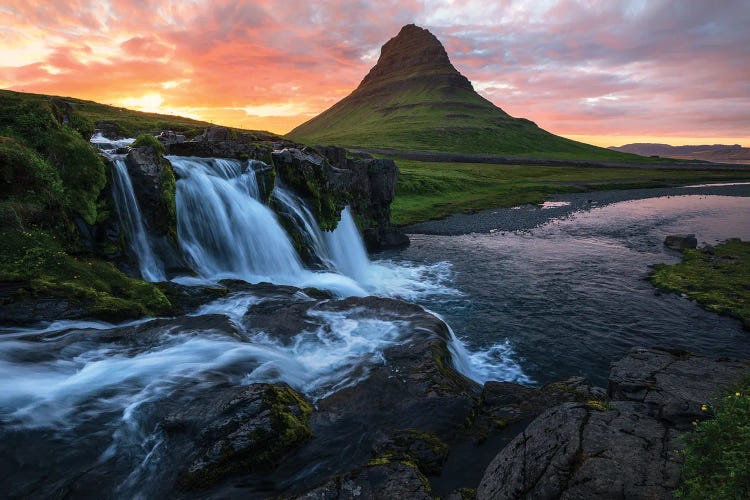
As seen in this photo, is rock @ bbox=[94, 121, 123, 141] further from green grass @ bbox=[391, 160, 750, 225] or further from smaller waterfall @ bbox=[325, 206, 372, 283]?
green grass @ bbox=[391, 160, 750, 225]

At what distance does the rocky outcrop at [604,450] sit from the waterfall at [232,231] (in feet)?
51.1

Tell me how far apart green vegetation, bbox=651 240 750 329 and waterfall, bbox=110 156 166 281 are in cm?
2806

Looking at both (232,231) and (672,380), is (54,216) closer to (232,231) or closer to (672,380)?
(232,231)

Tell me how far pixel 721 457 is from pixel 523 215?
55940mm

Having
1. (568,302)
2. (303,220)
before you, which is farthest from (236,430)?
(303,220)

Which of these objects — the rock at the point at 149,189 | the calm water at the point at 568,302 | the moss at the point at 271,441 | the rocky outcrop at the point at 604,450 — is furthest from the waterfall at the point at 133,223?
the rocky outcrop at the point at 604,450

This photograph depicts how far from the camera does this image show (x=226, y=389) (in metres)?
10.1

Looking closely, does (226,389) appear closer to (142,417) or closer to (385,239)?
(142,417)

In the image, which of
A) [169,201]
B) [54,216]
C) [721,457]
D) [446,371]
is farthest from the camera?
[169,201]

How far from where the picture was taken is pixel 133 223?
1814 cm

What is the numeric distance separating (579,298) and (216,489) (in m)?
22.6

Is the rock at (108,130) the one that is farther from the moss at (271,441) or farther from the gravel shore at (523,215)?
the moss at (271,441)

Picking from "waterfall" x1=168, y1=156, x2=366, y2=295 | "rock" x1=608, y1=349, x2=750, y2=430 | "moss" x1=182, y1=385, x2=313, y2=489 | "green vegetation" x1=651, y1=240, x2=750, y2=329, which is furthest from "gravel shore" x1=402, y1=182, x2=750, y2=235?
"moss" x1=182, y1=385, x2=313, y2=489

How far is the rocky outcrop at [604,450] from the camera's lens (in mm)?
6113
